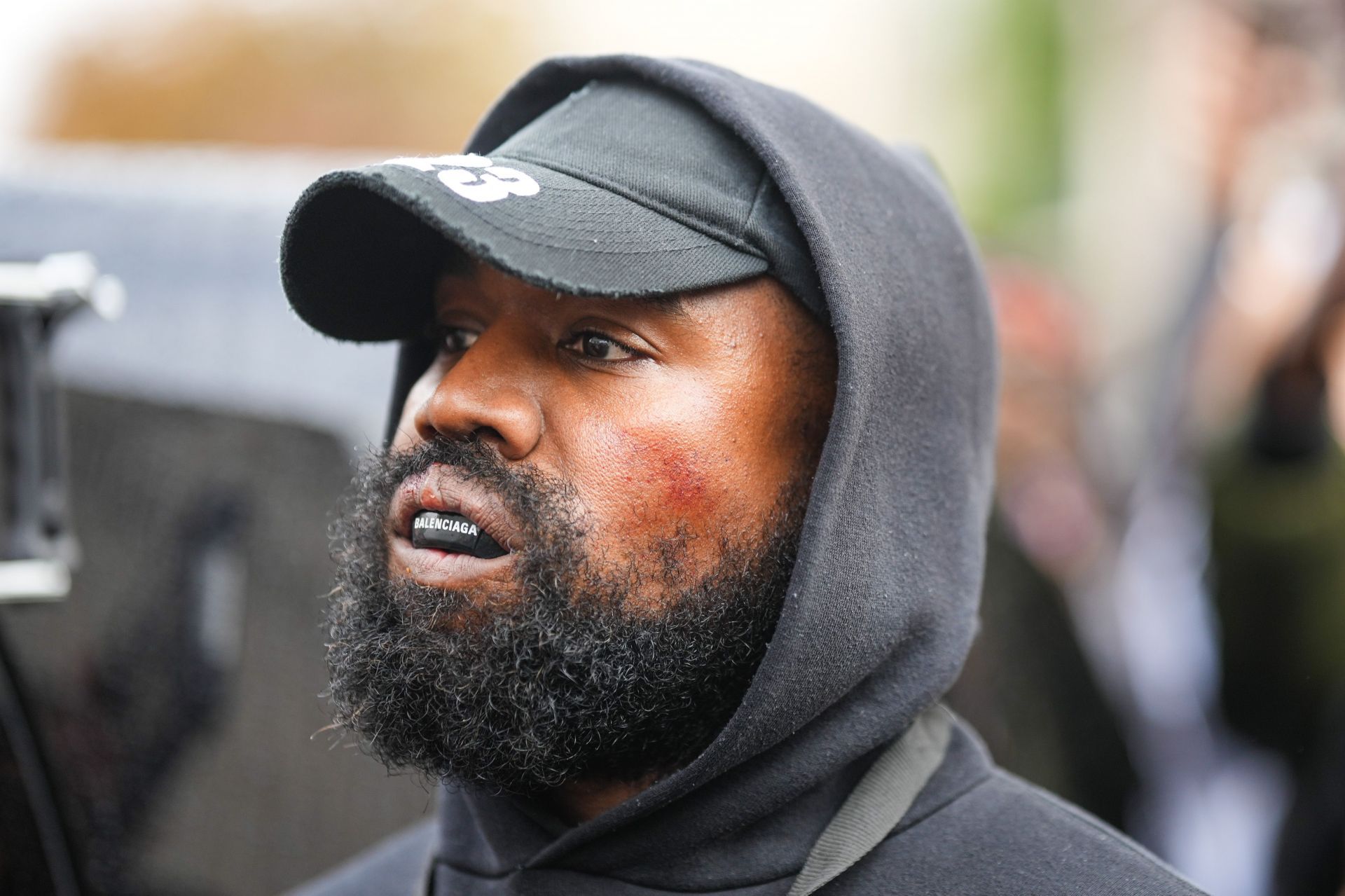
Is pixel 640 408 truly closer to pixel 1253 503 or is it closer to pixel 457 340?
pixel 457 340

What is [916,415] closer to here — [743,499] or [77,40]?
[743,499]

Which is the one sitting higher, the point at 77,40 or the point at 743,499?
the point at 743,499

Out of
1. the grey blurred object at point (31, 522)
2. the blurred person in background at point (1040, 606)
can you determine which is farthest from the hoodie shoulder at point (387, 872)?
the blurred person in background at point (1040, 606)

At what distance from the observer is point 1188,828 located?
183 inches

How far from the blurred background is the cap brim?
1.10 feet

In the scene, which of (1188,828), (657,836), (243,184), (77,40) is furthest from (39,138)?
(657,836)

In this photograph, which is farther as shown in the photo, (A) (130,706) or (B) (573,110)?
(A) (130,706)

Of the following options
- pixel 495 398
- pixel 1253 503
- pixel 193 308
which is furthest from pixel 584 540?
pixel 1253 503

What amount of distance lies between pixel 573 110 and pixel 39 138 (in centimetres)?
1618

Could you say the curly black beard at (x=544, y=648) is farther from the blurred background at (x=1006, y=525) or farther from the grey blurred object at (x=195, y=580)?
the grey blurred object at (x=195, y=580)

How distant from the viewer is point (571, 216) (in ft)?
6.02

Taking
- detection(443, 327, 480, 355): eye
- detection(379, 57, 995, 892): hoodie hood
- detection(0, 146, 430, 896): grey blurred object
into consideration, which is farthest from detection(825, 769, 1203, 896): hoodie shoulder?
detection(0, 146, 430, 896): grey blurred object

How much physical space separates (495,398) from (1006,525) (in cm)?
280

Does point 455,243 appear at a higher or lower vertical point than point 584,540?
higher
